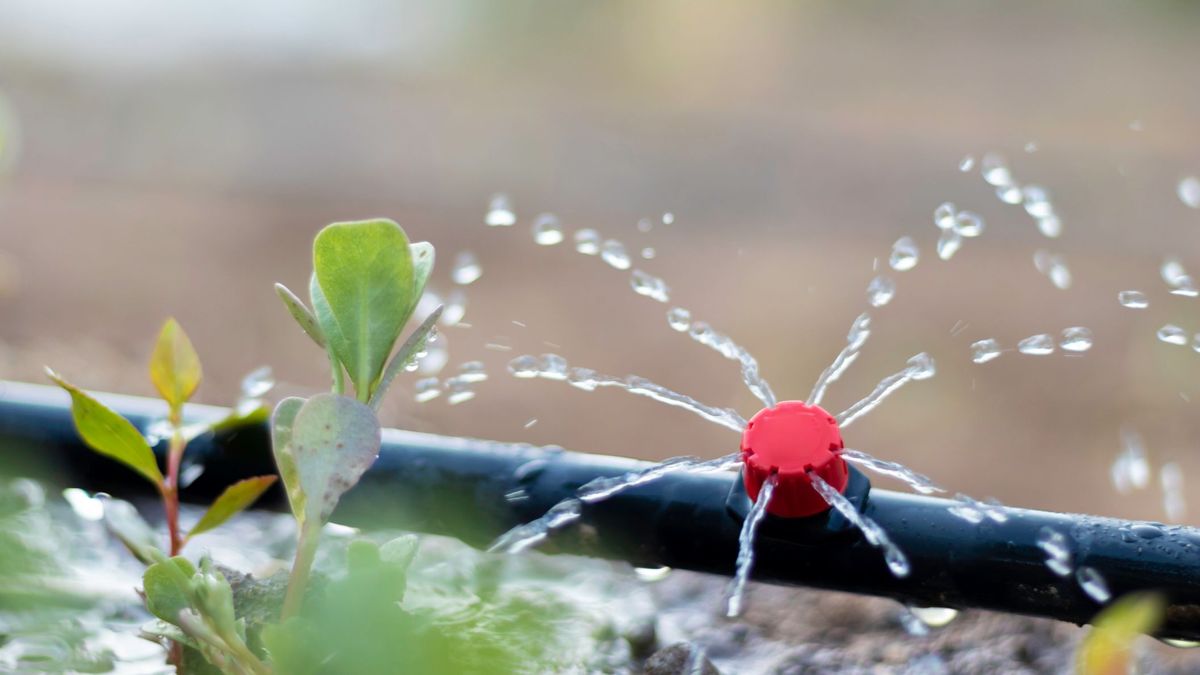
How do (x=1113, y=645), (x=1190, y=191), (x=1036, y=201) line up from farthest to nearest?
(x=1190, y=191) → (x=1036, y=201) → (x=1113, y=645)

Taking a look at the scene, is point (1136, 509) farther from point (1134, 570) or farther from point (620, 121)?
point (620, 121)

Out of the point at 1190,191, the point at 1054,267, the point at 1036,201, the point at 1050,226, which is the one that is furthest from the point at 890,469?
the point at 1190,191

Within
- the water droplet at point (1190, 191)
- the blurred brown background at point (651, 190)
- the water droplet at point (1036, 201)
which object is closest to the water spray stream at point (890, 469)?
the blurred brown background at point (651, 190)

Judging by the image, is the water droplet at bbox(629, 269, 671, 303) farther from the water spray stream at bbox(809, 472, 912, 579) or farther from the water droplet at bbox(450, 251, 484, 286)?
the water droplet at bbox(450, 251, 484, 286)

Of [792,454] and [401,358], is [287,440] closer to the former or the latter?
[401,358]

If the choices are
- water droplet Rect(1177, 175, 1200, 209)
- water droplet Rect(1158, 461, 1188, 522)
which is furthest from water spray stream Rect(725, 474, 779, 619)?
water droplet Rect(1177, 175, 1200, 209)

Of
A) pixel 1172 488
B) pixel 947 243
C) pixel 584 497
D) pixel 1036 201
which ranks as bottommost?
pixel 584 497
